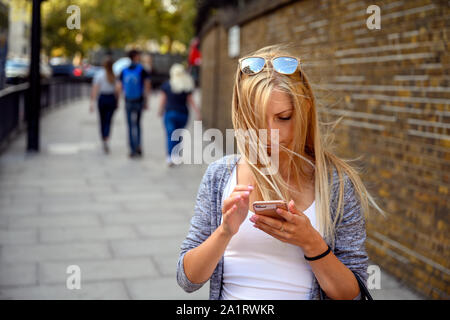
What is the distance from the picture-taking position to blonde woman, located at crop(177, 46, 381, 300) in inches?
74.3

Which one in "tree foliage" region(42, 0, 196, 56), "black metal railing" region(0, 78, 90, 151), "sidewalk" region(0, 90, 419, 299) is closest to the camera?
"sidewalk" region(0, 90, 419, 299)

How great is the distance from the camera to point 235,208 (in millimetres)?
1738

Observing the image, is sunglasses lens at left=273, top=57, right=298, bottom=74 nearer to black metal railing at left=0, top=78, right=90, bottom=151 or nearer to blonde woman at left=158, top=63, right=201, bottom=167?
blonde woman at left=158, top=63, right=201, bottom=167

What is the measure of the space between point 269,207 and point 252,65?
1.57 feet

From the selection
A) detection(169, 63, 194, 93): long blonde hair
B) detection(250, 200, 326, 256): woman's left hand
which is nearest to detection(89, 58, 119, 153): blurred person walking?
detection(169, 63, 194, 93): long blonde hair

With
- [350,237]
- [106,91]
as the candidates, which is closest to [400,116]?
[350,237]

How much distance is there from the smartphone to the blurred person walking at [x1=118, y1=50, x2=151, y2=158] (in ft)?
32.5

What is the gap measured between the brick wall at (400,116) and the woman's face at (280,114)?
1717 millimetres

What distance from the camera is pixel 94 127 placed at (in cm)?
1744

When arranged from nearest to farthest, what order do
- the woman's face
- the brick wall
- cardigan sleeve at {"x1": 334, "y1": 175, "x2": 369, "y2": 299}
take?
the woman's face, cardigan sleeve at {"x1": 334, "y1": 175, "x2": 369, "y2": 299}, the brick wall

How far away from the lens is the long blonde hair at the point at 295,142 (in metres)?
1.88

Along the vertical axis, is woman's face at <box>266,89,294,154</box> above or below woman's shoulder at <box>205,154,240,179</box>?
above

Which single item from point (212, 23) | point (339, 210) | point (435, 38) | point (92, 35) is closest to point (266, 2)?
point (435, 38)

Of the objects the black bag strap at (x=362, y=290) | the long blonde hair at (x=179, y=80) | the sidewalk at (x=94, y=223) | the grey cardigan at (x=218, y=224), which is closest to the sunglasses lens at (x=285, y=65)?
the grey cardigan at (x=218, y=224)
